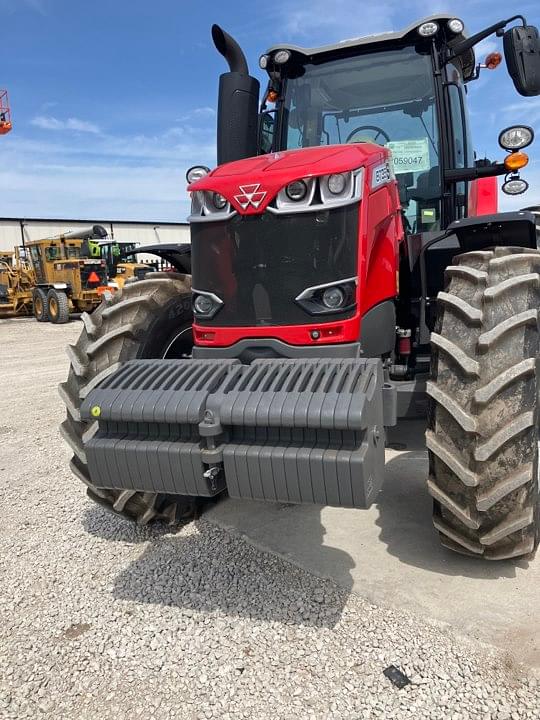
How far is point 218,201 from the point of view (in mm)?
2773

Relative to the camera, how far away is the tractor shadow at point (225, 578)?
2523 millimetres

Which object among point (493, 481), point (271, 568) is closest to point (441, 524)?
point (493, 481)

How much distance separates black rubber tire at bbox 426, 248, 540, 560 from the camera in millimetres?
2285

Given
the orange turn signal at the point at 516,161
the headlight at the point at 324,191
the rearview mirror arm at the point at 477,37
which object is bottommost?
the headlight at the point at 324,191

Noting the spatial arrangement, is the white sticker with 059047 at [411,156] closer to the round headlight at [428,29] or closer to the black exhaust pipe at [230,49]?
the round headlight at [428,29]

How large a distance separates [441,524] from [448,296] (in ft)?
3.22

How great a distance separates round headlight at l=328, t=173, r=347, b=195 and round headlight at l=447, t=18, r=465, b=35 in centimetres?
180

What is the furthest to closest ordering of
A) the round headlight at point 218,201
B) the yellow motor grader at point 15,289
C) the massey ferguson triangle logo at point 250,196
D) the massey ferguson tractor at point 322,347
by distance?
1. the yellow motor grader at point 15,289
2. the round headlight at point 218,201
3. the massey ferguson triangle logo at point 250,196
4. the massey ferguson tractor at point 322,347

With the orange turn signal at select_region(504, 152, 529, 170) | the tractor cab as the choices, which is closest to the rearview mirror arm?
the tractor cab

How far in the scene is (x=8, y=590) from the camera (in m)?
2.79

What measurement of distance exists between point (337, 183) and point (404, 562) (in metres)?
1.78

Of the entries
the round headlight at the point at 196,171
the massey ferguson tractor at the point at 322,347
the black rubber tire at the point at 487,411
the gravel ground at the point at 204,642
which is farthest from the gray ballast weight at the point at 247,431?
the round headlight at the point at 196,171

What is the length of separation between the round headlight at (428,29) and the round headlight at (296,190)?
5.97 feet

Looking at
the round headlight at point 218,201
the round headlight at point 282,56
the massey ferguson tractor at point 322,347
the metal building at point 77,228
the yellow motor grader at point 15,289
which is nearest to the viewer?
the massey ferguson tractor at point 322,347
